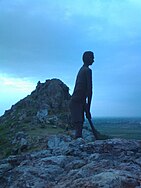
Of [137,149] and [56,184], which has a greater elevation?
[137,149]

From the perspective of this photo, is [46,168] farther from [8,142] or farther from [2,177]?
[8,142]

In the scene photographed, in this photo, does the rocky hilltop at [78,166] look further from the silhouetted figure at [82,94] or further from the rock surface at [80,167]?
the silhouetted figure at [82,94]

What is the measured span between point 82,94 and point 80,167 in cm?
373

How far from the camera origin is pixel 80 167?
7836 millimetres

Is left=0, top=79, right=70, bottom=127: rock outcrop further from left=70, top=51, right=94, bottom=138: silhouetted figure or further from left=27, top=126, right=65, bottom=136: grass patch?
left=70, top=51, right=94, bottom=138: silhouetted figure

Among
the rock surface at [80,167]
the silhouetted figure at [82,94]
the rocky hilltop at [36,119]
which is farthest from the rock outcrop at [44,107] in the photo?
the rock surface at [80,167]

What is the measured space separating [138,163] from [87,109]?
377 cm

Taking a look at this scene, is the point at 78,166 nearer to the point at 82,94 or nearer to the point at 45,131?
the point at 82,94

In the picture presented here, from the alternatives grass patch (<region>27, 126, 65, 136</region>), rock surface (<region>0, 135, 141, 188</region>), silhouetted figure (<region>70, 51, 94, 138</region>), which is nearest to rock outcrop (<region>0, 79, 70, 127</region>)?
grass patch (<region>27, 126, 65, 136</region>)

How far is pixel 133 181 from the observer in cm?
642

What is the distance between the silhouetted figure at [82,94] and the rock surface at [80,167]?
1.71 m

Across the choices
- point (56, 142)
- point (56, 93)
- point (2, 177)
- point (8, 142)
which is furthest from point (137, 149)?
point (56, 93)

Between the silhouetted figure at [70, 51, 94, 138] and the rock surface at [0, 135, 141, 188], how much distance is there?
1707mm

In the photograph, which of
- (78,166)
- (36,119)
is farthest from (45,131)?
A: (78,166)
